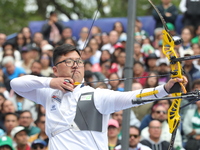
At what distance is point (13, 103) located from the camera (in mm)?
10672

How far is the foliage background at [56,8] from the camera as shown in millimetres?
22031

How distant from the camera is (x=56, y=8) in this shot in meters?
23.7

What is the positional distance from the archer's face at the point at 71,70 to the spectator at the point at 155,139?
133 inches

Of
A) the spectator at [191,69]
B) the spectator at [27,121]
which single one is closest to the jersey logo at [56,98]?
the spectator at [27,121]

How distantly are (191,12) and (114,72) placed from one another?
261 cm

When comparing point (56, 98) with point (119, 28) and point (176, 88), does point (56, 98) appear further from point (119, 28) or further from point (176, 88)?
point (119, 28)

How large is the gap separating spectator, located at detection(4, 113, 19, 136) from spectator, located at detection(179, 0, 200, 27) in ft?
16.3

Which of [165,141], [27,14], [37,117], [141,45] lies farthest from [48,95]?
[27,14]

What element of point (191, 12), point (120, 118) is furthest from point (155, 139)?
point (191, 12)

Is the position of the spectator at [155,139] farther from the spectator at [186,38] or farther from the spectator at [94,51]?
the spectator at [94,51]

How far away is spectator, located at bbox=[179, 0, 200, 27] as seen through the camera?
12172 mm

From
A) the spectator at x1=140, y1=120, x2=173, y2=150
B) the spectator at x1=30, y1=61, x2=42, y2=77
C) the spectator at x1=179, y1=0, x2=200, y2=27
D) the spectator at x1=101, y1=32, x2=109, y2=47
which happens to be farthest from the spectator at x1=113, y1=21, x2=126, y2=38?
the spectator at x1=140, y1=120, x2=173, y2=150

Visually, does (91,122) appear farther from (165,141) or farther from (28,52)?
(28,52)

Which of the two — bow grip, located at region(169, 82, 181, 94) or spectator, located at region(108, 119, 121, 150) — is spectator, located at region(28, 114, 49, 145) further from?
bow grip, located at region(169, 82, 181, 94)
